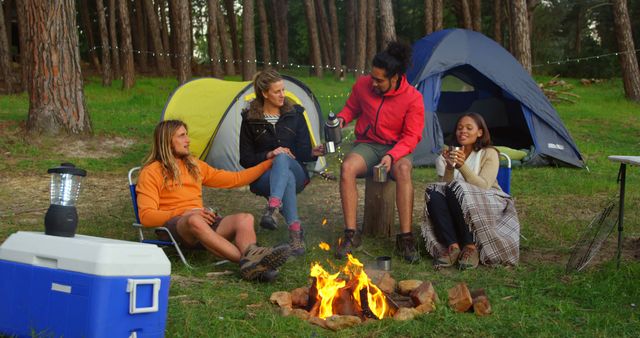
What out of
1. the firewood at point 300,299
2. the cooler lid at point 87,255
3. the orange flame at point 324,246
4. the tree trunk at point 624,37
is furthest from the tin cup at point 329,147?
the tree trunk at point 624,37

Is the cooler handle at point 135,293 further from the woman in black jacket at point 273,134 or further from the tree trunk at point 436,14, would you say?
the tree trunk at point 436,14

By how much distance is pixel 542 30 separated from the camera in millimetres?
25953

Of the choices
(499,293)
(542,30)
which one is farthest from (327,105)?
(542,30)

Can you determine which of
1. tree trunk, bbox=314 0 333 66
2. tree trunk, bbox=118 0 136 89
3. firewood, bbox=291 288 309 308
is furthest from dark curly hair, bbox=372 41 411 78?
tree trunk, bbox=314 0 333 66

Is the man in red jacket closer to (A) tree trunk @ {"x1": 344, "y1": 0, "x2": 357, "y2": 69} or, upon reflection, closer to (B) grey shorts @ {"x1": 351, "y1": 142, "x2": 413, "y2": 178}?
(B) grey shorts @ {"x1": 351, "y1": 142, "x2": 413, "y2": 178}

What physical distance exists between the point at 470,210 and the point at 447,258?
329 mm

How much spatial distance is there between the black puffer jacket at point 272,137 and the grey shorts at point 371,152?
0.33 m

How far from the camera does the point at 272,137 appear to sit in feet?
17.2

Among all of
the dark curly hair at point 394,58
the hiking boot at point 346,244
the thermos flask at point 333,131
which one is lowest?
the hiking boot at point 346,244

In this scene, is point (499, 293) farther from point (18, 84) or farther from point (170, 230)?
point (18, 84)

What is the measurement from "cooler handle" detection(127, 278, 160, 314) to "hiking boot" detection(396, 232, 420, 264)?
2.27 m

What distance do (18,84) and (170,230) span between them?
12.5 m

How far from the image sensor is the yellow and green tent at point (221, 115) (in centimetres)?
791

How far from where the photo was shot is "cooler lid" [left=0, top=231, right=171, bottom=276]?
281cm
